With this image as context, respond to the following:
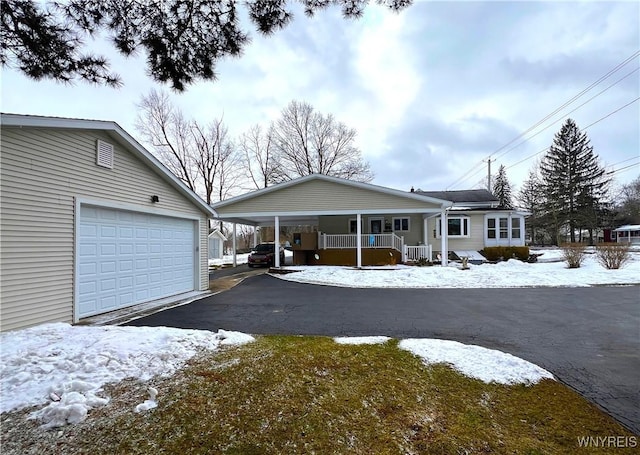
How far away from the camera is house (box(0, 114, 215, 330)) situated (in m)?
5.36

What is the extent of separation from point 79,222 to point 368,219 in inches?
616

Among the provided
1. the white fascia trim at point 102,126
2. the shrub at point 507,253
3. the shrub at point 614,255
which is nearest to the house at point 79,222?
the white fascia trim at point 102,126

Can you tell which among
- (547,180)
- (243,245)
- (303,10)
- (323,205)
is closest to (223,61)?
(303,10)

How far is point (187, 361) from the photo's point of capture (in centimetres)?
405

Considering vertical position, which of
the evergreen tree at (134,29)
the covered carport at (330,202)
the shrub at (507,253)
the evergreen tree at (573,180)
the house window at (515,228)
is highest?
the evergreen tree at (573,180)

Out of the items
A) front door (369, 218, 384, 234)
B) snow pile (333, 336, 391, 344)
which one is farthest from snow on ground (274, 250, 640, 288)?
snow pile (333, 336, 391, 344)

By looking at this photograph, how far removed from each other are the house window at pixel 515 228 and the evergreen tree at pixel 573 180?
16.9 m

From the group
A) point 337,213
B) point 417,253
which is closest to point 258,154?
point 337,213

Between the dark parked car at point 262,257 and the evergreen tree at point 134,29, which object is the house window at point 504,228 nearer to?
the dark parked car at point 262,257

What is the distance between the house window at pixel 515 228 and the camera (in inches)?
807

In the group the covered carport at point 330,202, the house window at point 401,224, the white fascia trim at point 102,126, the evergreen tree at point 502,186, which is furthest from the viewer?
the evergreen tree at point 502,186

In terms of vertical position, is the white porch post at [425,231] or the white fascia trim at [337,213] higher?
the white fascia trim at [337,213]

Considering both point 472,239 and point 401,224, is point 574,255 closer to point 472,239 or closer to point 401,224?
point 472,239

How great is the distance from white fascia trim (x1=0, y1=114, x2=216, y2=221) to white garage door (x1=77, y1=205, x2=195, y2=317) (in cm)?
109
